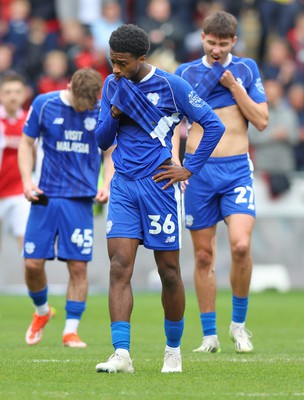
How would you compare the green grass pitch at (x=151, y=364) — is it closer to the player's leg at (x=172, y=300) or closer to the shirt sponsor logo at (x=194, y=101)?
the player's leg at (x=172, y=300)

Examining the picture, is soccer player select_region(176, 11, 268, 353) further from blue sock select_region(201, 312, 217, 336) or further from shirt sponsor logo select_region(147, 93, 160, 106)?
shirt sponsor logo select_region(147, 93, 160, 106)

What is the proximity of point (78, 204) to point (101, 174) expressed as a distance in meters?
1.30

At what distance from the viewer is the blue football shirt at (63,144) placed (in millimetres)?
10430

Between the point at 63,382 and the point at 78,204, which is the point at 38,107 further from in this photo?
the point at 63,382

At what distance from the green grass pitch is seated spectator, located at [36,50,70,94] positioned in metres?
5.56

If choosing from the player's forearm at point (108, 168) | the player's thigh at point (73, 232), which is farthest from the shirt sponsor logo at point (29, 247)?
the player's forearm at point (108, 168)

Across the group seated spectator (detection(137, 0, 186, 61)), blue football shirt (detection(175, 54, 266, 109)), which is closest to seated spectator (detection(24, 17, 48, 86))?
seated spectator (detection(137, 0, 186, 61))

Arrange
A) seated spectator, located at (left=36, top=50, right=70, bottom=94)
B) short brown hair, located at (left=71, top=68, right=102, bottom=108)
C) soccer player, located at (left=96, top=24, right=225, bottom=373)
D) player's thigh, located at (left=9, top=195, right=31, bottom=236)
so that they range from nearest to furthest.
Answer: soccer player, located at (left=96, top=24, right=225, bottom=373), short brown hair, located at (left=71, top=68, right=102, bottom=108), player's thigh, located at (left=9, top=195, right=31, bottom=236), seated spectator, located at (left=36, top=50, right=70, bottom=94)

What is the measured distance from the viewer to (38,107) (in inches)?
409

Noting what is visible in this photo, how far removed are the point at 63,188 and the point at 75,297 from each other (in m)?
1.02

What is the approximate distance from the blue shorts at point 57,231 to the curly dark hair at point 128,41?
11.5ft

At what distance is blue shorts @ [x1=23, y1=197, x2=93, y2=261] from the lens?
10.5 m

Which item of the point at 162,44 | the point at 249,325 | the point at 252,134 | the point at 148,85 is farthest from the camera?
the point at 162,44

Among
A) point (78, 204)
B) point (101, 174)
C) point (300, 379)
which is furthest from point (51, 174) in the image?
point (300, 379)
